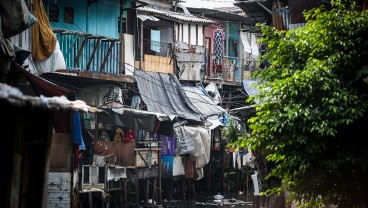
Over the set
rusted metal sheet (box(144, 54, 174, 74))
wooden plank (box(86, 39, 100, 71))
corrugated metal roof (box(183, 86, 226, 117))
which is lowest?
corrugated metal roof (box(183, 86, 226, 117))

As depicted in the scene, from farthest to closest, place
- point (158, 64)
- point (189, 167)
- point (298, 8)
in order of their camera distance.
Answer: point (158, 64) → point (189, 167) → point (298, 8)

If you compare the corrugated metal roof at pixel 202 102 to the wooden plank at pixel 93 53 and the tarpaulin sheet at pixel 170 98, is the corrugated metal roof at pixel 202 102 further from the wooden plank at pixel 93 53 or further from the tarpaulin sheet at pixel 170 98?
the wooden plank at pixel 93 53

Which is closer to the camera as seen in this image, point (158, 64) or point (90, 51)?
point (90, 51)

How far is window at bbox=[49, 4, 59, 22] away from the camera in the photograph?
21016 mm

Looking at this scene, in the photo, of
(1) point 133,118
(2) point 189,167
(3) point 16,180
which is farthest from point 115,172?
(3) point 16,180

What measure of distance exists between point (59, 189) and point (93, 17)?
34.4ft

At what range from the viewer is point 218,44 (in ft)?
108

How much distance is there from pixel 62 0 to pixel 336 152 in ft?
43.2

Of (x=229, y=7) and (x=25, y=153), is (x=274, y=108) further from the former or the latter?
(x=229, y=7)

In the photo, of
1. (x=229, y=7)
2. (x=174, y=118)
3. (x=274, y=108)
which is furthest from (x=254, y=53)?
(x=274, y=108)

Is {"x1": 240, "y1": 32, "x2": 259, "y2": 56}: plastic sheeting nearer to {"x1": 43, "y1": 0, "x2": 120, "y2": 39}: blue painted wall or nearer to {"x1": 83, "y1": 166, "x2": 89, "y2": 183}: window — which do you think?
{"x1": 43, "y1": 0, "x2": 120, "y2": 39}: blue painted wall

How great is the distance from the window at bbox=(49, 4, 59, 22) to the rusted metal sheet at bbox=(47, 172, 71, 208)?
29.7 ft

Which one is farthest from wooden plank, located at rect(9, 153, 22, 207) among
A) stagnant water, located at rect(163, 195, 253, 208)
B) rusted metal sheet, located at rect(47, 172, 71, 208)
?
stagnant water, located at rect(163, 195, 253, 208)

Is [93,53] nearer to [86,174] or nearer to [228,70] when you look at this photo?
[86,174]
